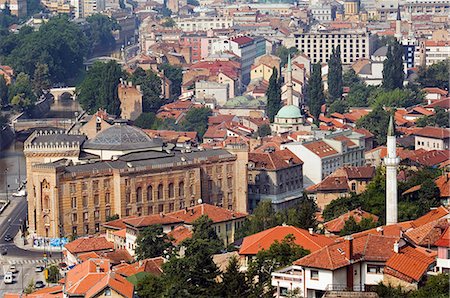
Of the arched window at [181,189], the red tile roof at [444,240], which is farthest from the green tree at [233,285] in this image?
the arched window at [181,189]

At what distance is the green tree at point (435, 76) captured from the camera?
73938 millimetres

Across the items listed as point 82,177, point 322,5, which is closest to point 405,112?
point 82,177

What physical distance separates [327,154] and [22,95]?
95.7 ft

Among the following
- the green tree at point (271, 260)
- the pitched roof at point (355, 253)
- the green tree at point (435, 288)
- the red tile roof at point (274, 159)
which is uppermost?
the pitched roof at point (355, 253)

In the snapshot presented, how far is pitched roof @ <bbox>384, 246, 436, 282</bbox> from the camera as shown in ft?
88.7

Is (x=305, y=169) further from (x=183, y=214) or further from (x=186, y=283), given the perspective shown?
(x=186, y=283)

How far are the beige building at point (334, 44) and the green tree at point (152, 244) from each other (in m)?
54.5

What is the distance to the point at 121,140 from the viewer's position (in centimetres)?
4788

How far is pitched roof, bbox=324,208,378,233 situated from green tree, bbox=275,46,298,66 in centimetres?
5126

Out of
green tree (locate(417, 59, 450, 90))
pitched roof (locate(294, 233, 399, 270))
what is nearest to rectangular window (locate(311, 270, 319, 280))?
pitched roof (locate(294, 233, 399, 270))

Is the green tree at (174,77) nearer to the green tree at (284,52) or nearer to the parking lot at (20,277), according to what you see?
the green tree at (284,52)

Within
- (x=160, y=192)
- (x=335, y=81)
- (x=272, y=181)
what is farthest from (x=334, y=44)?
(x=160, y=192)

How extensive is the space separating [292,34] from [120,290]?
70.1 metres

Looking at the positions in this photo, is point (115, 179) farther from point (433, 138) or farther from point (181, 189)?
point (433, 138)
